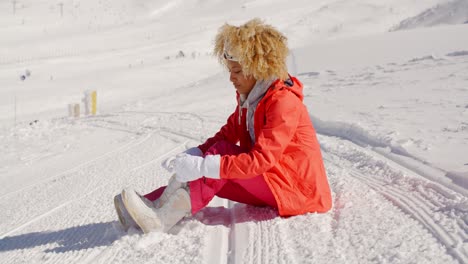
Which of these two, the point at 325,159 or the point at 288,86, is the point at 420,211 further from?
the point at 325,159

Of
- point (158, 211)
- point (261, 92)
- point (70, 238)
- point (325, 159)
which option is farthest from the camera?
point (325, 159)

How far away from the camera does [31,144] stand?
326 inches

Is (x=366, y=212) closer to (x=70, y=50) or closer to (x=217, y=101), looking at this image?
(x=217, y=101)

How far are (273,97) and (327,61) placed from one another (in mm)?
11895

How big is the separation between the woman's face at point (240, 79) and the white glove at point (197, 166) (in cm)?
50

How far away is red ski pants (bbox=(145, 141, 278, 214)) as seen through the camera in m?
2.76

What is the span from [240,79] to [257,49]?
0.22 metres

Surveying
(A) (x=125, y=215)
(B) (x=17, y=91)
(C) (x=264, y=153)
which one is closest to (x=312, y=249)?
(C) (x=264, y=153)

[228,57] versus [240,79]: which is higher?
[228,57]

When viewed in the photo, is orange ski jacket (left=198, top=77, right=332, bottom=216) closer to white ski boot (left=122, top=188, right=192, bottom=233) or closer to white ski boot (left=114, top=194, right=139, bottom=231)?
white ski boot (left=122, top=188, right=192, bottom=233)

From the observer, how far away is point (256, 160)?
8.63 feet

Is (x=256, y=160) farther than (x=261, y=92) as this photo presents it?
No

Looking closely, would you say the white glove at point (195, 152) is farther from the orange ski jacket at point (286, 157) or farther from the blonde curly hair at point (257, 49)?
the blonde curly hair at point (257, 49)

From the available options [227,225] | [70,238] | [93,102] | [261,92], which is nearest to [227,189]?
[227,225]
